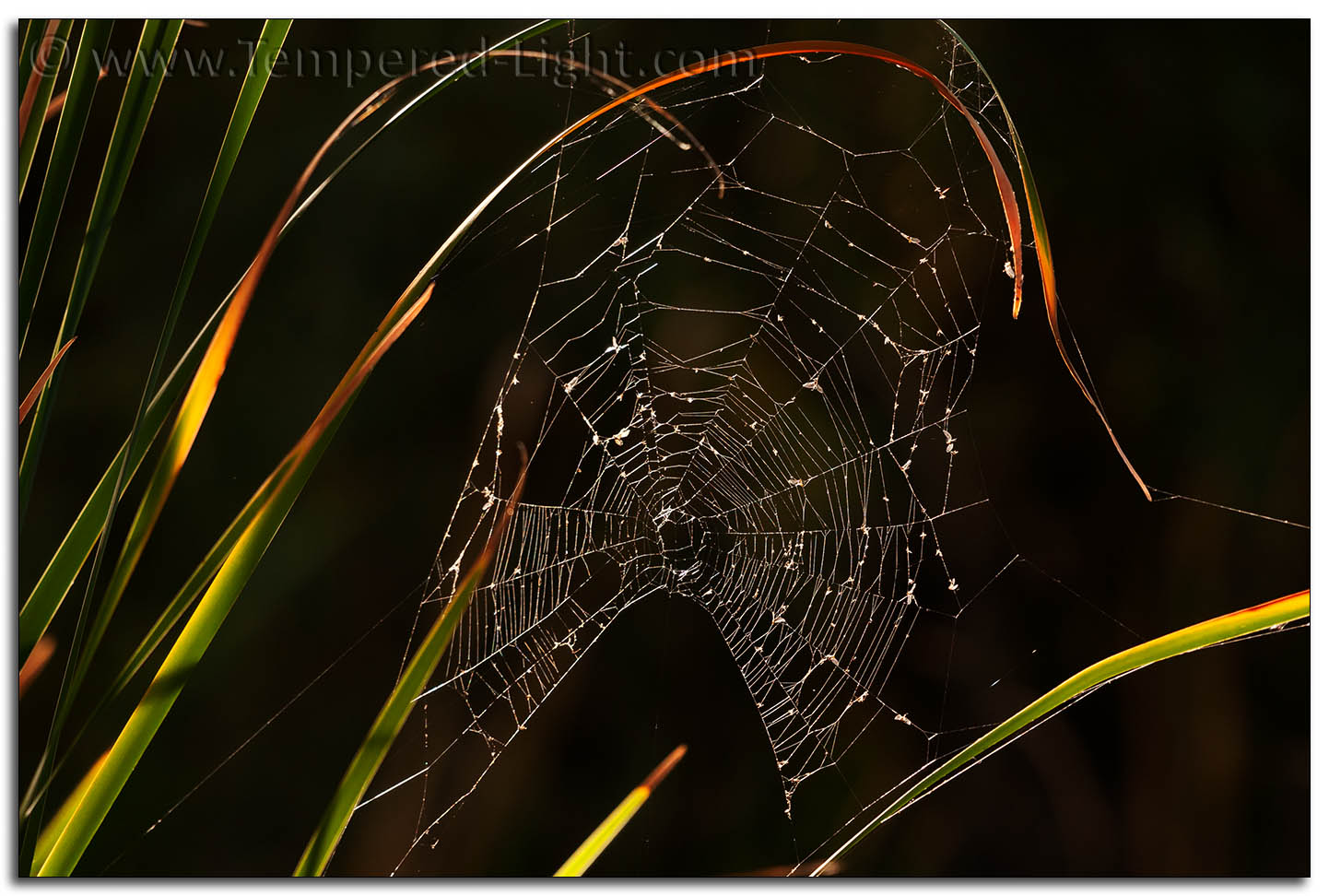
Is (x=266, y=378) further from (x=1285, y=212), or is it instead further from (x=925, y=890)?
(x=1285, y=212)

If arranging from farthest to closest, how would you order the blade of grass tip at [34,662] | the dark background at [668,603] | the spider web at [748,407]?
the dark background at [668,603]
the spider web at [748,407]
the blade of grass tip at [34,662]

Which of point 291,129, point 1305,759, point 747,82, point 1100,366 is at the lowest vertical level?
point 1305,759

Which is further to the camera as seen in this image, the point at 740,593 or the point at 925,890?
the point at 740,593

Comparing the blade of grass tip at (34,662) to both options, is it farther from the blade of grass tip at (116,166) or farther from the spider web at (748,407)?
the spider web at (748,407)

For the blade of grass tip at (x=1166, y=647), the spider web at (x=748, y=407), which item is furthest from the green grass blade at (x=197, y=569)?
the spider web at (x=748, y=407)

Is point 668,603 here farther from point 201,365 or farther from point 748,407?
point 201,365

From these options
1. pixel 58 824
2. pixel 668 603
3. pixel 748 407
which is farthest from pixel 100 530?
pixel 668 603
